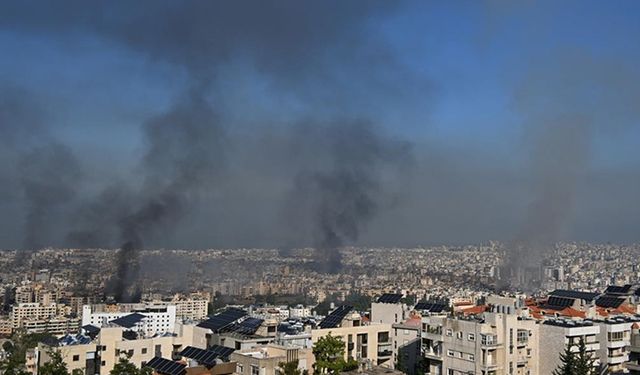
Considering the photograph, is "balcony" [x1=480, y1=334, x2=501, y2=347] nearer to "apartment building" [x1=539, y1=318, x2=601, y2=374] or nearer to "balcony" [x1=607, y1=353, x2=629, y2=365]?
"apartment building" [x1=539, y1=318, x2=601, y2=374]

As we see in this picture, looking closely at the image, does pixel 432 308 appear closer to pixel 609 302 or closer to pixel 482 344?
pixel 609 302

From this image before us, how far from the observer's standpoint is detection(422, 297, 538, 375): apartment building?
53.5ft

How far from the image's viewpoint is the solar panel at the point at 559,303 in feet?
76.9

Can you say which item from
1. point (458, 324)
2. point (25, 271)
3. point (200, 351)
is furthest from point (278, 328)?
point (25, 271)

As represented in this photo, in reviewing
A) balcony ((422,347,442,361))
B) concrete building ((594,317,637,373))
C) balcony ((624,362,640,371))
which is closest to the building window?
concrete building ((594,317,637,373))

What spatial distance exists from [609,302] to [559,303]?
6.53 ft

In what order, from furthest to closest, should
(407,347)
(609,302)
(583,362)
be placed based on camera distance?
(609,302) → (407,347) → (583,362)

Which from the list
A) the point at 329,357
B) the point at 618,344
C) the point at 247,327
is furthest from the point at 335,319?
the point at 618,344

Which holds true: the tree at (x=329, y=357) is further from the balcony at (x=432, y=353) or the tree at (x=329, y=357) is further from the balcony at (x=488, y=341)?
the balcony at (x=488, y=341)

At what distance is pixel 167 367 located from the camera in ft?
50.7

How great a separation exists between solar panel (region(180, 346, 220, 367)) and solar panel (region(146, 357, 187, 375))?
520 mm

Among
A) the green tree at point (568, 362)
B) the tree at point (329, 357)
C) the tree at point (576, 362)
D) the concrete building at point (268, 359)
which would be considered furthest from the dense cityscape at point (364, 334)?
the green tree at point (568, 362)

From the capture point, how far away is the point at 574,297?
25219 millimetres

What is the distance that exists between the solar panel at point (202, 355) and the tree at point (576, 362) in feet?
25.4
